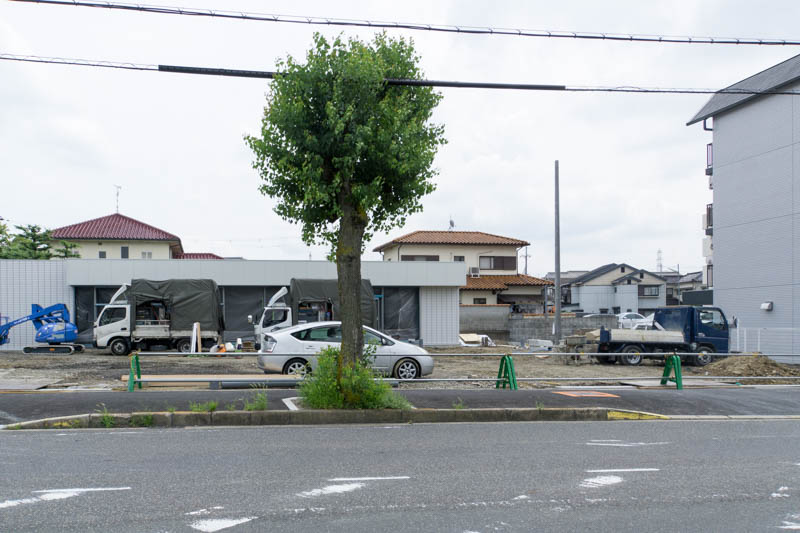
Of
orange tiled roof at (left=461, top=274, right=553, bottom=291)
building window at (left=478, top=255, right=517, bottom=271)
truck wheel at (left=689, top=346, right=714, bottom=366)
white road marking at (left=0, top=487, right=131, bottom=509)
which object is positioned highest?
building window at (left=478, top=255, right=517, bottom=271)

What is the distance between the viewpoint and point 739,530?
5.16m

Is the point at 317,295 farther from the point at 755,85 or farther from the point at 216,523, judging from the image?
the point at 755,85

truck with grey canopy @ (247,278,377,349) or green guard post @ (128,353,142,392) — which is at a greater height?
truck with grey canopy @ (247,278,377,349)

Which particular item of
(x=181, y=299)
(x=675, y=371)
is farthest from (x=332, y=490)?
(x=181, y=299)

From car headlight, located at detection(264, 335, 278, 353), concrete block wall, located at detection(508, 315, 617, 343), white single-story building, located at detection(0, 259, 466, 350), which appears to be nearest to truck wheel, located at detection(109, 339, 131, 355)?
white single-story building, located at detection(0, 259, 466, 350)

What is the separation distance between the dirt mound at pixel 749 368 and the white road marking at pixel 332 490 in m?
18.5

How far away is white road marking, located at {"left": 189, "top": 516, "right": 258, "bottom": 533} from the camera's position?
499 cm

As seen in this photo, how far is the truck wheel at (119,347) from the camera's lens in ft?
85.0

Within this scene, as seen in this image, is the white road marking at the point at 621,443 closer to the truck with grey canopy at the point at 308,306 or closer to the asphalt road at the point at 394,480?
the asphalt road at the point at 394,480

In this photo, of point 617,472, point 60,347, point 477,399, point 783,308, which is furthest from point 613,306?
point 617,472

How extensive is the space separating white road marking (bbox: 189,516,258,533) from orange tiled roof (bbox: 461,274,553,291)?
44.5 m

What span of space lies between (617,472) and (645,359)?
67.7 ft

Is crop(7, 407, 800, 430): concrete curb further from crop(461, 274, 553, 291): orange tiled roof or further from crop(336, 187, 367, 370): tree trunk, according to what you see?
crop(461, 274, 553, 291): orange tiled roof

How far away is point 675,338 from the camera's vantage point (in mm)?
25250
